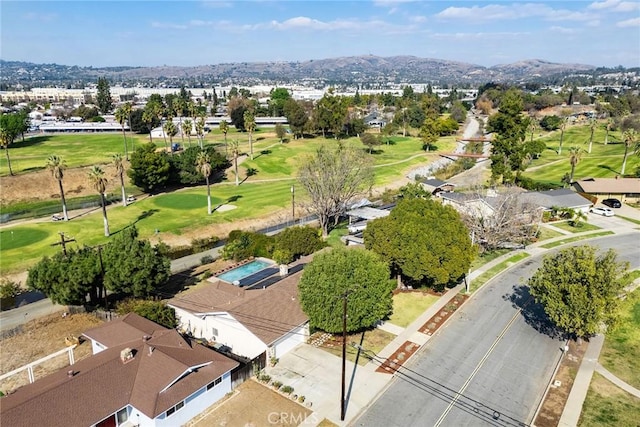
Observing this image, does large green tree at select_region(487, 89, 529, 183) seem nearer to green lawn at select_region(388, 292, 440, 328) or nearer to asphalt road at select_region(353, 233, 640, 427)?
asphalt road at select_region(353, 233, 640, 427)

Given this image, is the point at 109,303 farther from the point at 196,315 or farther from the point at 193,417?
the point at 193,417

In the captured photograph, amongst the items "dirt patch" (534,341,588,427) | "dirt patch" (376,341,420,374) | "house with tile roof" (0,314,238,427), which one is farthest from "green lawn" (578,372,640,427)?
"house with tile roof" (0,314,238,427)

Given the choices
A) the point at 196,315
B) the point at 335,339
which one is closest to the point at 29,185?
the point at 196,315

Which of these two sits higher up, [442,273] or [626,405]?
[442,273]

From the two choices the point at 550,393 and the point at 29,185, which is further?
Result: the point at 29,185

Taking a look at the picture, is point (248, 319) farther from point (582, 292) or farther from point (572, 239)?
point (572, 239)

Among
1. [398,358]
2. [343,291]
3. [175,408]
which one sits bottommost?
[398,358]

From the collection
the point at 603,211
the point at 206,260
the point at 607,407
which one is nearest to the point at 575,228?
the point at 603,211

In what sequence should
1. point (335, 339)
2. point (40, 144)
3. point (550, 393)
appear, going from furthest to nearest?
point (40, 144), point (335, 339), point (550, 393)
